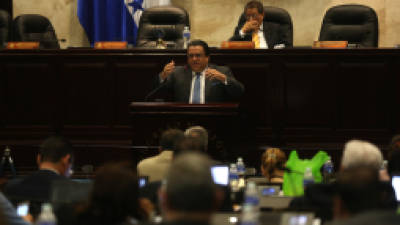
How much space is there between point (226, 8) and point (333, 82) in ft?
12.2

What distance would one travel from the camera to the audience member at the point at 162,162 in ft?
18.5

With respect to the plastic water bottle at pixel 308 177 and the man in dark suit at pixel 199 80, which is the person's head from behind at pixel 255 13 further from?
the plastic water bottle at pixel 308 177

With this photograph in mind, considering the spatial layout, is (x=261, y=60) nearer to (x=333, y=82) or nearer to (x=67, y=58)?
(x=333, y=82)

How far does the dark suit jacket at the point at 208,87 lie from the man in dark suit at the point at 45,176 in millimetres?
3164

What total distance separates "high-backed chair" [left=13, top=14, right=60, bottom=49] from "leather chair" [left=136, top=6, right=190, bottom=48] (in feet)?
3.76

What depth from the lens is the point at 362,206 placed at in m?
2.79

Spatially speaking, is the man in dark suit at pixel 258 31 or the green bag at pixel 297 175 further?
the man in dark suit at pixel 258 31

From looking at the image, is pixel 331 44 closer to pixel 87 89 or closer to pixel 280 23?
pixel 280 23

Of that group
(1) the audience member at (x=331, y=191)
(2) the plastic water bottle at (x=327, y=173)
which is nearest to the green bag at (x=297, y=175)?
(2) the plastic water bottle at (x=327, y=173)

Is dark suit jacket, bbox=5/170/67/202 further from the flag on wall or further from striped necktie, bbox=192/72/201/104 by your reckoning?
the flag on wall

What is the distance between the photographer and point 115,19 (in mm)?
11102

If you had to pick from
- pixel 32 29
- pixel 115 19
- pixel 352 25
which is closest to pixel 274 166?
pixel 352 25

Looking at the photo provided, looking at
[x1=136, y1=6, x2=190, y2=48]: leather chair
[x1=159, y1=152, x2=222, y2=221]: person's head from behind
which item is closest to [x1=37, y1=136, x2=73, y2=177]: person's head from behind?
[x1=159, y1=152, x2=222, y2=221]: person's head from behind

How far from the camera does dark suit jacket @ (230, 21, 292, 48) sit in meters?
9.05
